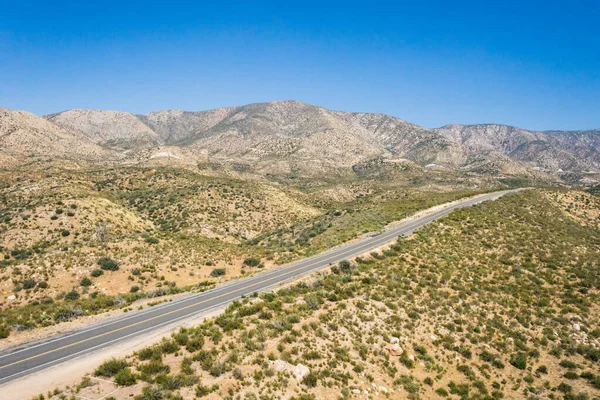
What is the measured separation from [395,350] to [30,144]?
201 metres

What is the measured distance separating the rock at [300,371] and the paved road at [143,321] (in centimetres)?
1004

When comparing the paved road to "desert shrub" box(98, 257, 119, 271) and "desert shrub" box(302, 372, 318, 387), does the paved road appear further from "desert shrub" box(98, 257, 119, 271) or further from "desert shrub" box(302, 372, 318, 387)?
"desert shrub" box(98, 257, 119, 271)

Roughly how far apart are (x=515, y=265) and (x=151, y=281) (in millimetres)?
36454

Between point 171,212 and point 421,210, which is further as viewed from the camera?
point 171,212

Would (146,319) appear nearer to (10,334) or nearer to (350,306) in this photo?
(10,334)

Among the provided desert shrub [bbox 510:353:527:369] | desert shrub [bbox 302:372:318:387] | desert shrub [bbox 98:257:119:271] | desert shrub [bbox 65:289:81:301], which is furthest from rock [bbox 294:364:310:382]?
desert shrub [bbox 98:257:119:271]

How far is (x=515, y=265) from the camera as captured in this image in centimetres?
3173

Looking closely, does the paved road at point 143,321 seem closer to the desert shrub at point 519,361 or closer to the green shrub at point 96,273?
the green shrub at point 96,273

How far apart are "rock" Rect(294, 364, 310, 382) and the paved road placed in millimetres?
10035

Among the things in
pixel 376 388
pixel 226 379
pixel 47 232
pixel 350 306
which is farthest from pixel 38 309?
pixel 47 232

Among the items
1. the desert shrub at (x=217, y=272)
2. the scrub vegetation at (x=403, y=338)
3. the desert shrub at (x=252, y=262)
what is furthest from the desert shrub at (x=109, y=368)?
the desert shrub at (x=252, y=262)

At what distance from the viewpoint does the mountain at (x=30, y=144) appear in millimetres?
137000

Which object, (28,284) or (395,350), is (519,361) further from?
(28,284)

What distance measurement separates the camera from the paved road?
52.2ft
